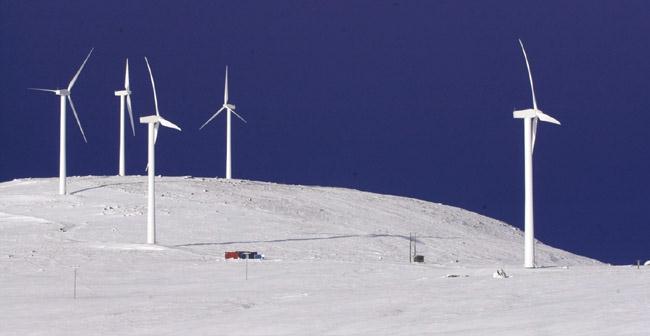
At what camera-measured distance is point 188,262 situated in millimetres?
51094

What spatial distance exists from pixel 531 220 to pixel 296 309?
20.8 m

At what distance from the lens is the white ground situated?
31.6 meters

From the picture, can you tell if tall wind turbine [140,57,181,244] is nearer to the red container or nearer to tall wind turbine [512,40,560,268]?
the red container

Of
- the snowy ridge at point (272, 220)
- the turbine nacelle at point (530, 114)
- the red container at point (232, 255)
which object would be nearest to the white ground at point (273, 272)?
the snowy ridge at point (272, 220)

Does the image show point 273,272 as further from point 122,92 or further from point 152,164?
point 122,92

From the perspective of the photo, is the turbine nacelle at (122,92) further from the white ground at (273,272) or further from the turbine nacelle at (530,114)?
the turbine nacelle at (530,114)

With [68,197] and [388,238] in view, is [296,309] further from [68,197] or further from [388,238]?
[68,197]

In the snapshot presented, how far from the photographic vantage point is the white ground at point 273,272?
31594mm

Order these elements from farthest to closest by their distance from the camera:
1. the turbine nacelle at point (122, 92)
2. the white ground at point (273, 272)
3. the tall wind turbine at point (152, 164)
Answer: the turbine nacelle at point (122, 92), the tall wind turbine at point (152, 164), the white ground at point (273, 272)

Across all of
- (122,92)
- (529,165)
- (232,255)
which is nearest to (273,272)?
(232,255)

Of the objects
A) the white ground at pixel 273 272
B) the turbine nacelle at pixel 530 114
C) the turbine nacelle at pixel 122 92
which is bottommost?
the white ground at pixel 273 272

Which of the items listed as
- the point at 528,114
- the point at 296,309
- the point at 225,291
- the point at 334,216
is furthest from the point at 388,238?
the point at 296,309

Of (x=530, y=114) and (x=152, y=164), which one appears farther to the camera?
(x=152, y=164)

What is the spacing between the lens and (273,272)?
154 ft
